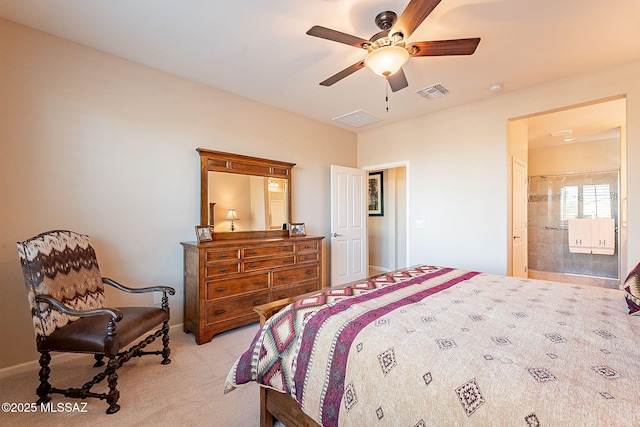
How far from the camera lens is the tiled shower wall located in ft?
16.5

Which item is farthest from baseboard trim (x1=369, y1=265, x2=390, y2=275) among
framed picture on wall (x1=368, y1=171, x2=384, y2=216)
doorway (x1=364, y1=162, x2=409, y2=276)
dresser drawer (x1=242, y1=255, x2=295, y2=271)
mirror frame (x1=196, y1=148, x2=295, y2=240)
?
dresser drawer (x1=242, y1=255, x2=295, y2=271)

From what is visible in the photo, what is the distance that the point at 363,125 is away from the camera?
4691 mm

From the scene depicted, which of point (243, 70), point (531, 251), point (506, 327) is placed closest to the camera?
point (506, 327)

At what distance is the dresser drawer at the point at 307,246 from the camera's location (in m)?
3.59

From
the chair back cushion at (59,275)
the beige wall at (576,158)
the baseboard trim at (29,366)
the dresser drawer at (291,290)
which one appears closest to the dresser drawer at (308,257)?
the dresser drawer at (291,290)

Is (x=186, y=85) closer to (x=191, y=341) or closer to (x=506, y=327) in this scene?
(x=191, y=341)

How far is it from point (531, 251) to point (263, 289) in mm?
5690

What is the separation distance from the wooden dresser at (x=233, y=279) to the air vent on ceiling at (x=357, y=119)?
6.68 ft

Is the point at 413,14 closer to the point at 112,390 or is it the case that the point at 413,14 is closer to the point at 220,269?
the point at 220,269

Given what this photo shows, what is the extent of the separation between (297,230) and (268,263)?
89 centimetres

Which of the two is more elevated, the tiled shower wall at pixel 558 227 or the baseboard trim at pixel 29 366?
the tiled shower wall at pixel 558 227

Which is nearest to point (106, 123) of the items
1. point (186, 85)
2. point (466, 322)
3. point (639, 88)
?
point (186, 85)

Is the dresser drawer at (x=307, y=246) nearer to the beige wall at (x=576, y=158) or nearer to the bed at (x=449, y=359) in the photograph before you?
the bed at (x=449, y=359)

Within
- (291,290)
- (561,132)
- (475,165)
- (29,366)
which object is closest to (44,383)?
(29,366)
